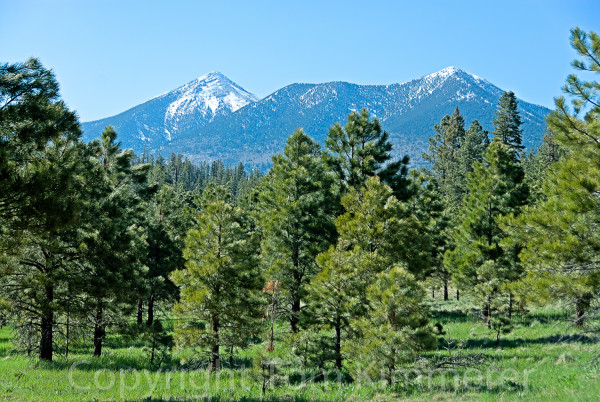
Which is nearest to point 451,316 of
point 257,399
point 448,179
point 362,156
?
point 362,156

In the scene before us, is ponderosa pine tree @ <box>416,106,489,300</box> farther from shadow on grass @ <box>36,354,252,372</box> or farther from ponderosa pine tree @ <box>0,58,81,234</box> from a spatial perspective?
ponderosa pine tree @ <box>0,58,81,234</box>

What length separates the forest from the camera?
387 inches

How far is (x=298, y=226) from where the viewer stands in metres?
22.0

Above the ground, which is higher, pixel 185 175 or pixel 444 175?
pixel 185 175

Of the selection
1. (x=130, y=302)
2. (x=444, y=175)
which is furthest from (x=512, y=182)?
(x=444, y=175)

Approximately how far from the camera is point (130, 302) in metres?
17.9

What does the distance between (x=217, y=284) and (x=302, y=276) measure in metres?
7.63

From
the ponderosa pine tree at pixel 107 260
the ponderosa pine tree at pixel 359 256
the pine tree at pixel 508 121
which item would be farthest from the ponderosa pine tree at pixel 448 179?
the ponderosa pine tree at pixel 107 260

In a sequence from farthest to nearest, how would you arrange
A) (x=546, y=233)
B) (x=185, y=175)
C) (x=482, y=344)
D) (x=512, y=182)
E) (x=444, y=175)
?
1. (x=185, y=175)
2. (x=444, y=175)
3. (x=512, y=182)
4. (x=482, y=344)
5. (x=546, y=233)

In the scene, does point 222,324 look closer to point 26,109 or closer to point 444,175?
point 26,109

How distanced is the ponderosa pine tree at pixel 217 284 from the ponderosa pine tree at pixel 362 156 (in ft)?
28.3

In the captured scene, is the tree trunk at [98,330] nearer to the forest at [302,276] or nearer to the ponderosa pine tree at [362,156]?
the forest at [302,276]

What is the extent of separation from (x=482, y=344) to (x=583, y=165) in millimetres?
12125

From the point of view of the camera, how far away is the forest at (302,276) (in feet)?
32.2
